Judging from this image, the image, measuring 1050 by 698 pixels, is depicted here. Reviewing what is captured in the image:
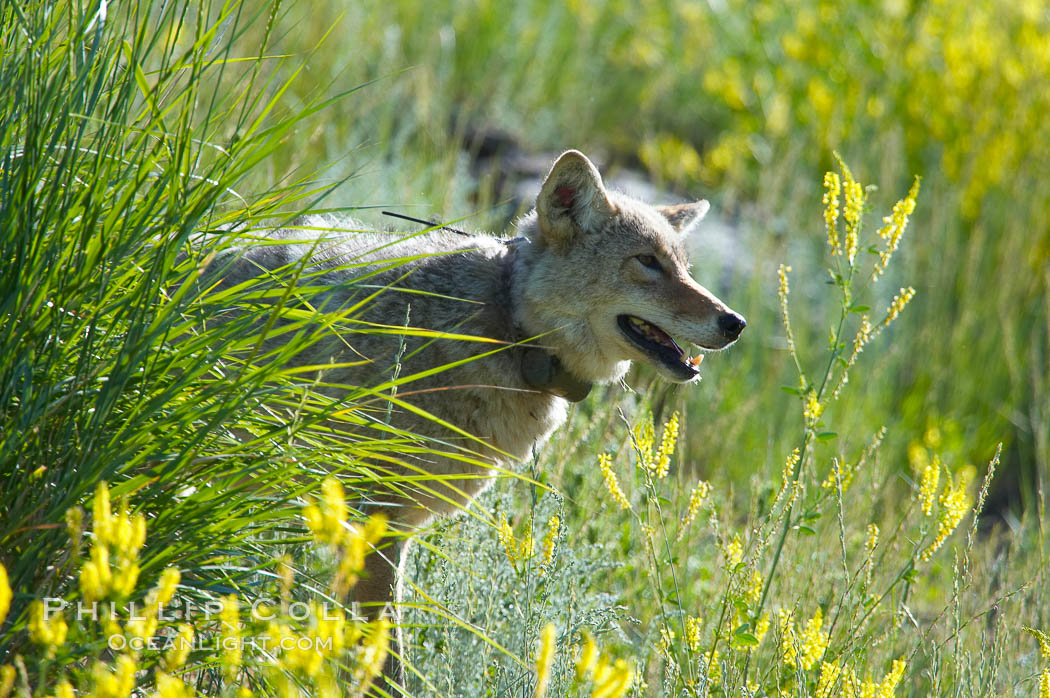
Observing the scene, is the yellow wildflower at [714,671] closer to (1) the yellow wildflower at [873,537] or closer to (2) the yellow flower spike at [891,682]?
(2) the yellow flower spike at [891,682]

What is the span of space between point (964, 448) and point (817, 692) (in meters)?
4.45

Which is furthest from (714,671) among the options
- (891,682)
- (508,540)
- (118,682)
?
(118,682)

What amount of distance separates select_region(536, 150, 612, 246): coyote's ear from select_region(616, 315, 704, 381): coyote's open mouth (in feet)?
1.29

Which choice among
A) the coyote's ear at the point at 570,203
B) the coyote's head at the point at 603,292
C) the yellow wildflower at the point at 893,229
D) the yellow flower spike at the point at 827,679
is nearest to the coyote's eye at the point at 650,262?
the coyote's head at the point at 603,292

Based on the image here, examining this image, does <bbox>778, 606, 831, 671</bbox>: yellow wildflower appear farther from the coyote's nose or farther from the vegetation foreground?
the coyote's nose

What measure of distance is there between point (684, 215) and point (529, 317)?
1.08m

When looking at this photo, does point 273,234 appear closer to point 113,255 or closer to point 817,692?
point 113,255

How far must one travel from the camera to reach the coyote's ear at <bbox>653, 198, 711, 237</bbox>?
421 centimetres

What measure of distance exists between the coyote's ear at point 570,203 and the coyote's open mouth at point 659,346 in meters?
0.39

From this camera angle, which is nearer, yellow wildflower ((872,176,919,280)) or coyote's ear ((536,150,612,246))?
yellow wildflower ((872,176,919,280))

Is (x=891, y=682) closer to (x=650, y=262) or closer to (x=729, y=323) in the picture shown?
(x=729, y=323)

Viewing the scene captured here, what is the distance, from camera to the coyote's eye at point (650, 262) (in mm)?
3674

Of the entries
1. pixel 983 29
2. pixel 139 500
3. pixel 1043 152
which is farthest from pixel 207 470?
pixel 983 29

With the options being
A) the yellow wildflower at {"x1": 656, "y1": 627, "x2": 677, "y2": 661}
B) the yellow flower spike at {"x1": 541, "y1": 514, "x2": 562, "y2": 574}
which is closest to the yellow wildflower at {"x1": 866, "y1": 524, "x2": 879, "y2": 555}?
Answer: the yellow wildflower at {"x1": 656, "y1": 627, "x2": 677, "y2": 661}
